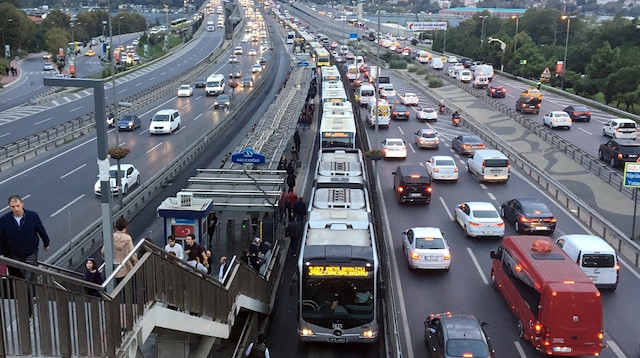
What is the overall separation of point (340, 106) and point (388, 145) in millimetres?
6300

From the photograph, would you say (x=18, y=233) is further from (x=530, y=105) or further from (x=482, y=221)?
(x=530, y=105)

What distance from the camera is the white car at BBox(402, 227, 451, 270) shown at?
21.8 metres

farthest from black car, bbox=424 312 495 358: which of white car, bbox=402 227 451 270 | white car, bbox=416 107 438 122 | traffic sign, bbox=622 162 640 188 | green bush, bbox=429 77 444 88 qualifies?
green bush, bbox=429 77 444 88

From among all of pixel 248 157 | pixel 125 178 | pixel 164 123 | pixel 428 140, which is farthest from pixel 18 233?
pixel 164 123

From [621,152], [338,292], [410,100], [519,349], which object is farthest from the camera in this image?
[410,100]

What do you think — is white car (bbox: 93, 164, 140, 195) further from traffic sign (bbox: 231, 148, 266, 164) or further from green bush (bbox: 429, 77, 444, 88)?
green bush (bbox: 429, 77, 444, 88)

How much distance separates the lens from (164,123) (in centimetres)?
4750

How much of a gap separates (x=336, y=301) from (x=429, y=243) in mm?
6542

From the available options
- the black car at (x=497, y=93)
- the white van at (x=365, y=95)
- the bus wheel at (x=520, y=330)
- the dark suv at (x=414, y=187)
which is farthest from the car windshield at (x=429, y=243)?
the black car at (x=497, y=93)

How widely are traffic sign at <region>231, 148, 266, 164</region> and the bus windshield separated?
1201cm

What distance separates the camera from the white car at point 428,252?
21812mm

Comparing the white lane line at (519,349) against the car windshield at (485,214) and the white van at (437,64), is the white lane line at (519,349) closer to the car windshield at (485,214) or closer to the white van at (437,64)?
the car windshield at (485,214)

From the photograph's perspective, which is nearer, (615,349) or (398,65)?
(615,349)

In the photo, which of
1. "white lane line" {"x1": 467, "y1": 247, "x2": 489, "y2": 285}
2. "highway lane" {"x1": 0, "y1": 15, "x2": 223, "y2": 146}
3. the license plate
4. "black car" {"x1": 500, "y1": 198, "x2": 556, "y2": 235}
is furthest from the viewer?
"highway lane" {"x1": 0, "y1": 15, "x2": 223, "y2": 146}
